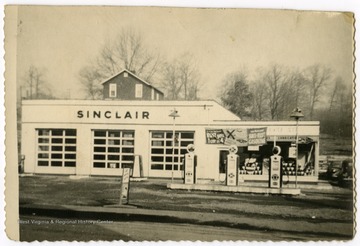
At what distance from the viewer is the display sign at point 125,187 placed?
265 inches

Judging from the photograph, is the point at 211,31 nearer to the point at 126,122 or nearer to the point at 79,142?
the point at 126,122

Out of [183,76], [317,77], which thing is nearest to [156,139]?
[183,76]

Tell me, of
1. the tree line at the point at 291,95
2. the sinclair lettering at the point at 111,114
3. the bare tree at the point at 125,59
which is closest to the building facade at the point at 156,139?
the sinclair lettering at the point at 111,114

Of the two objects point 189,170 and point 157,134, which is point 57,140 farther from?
point 189,170

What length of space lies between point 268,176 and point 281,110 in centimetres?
74

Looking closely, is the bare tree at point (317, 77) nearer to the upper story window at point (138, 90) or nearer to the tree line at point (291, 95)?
the tree line at point (291, 95)

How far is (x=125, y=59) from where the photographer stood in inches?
263

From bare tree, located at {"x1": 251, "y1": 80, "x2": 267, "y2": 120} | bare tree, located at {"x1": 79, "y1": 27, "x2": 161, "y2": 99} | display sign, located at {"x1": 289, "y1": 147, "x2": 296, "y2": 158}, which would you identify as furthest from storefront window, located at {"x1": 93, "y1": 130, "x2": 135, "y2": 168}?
display sign, located at {"x1": 289, "y1": 147, "x2": 296, "y2": 158}

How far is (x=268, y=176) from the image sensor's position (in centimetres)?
682

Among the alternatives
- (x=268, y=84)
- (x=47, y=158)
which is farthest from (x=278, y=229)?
(x=47, y=158)

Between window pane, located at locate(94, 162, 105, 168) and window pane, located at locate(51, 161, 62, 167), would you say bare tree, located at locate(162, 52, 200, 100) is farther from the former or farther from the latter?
window pane, located at locate(51, 161, 62, 167)

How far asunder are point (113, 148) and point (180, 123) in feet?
2.63

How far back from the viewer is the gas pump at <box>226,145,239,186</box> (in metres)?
6.80

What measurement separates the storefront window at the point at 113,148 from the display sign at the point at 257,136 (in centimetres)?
129
